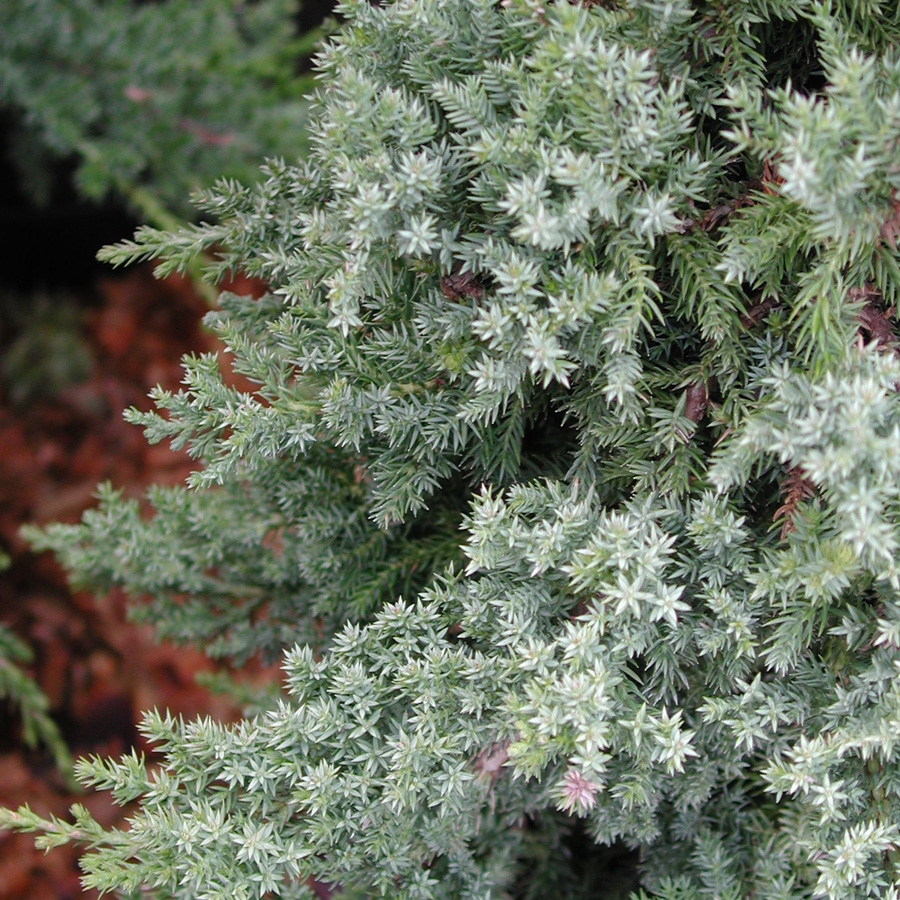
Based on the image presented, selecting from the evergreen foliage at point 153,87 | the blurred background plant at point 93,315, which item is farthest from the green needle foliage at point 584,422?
the evergreen foliage at point 153,87

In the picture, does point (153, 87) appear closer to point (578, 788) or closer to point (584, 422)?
point (584, 422)

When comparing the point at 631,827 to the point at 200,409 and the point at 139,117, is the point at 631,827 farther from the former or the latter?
the point at 139,117

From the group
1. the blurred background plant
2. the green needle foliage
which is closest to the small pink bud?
the green needle foliage

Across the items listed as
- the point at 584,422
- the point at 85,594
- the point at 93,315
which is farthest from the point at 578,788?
the point at 93,315

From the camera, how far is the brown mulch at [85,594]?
2.38 meters

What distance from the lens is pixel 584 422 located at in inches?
44.9

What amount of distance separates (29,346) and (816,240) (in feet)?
10.7

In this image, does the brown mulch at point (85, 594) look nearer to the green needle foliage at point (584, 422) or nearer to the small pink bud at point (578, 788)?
the green needle foliage at point (584, 422)

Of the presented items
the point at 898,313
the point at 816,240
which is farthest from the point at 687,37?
the point at 898,313

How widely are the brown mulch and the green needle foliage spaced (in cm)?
113

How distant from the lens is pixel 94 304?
11.7 feet

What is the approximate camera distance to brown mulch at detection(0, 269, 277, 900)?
2.38m

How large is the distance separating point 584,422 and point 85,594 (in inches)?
87.5

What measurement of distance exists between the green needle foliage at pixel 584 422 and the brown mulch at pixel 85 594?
1.13 meters
